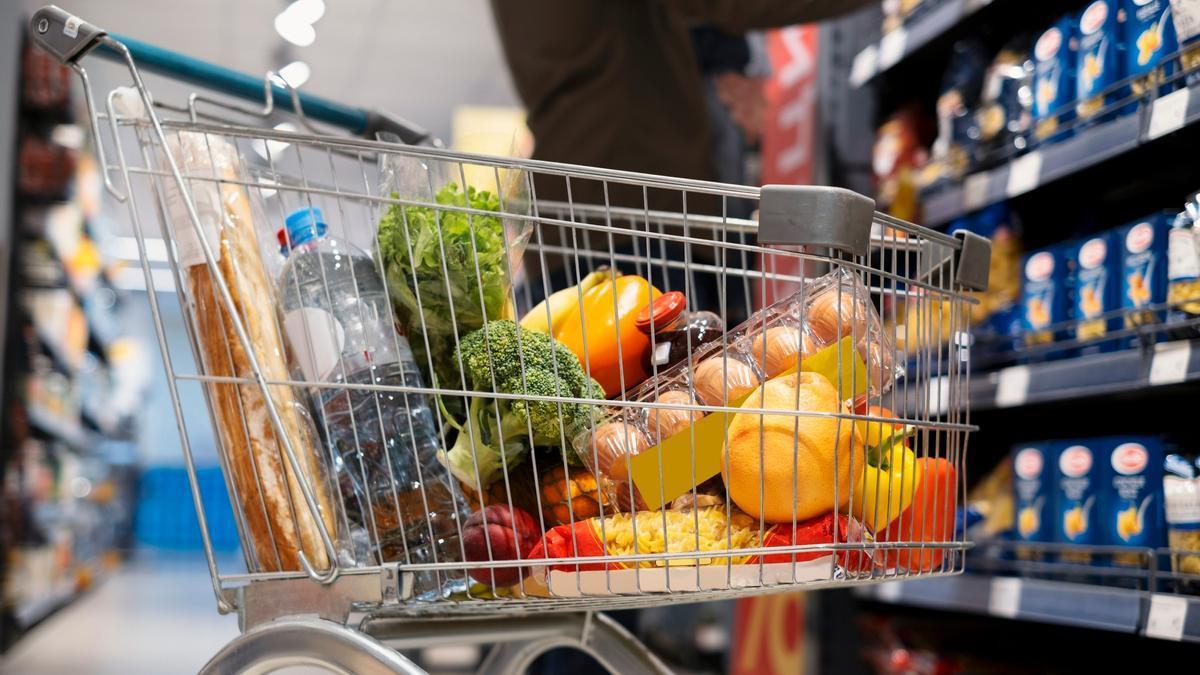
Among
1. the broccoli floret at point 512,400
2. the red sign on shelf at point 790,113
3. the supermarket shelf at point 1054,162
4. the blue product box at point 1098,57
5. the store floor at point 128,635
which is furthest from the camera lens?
the store floor at point 128,635

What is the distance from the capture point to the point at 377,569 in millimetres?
973

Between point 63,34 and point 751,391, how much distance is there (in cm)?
76

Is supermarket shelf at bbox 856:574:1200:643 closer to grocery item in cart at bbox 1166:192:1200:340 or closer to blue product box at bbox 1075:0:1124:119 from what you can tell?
grocery item in cart at bbox 1166:192:1200:340

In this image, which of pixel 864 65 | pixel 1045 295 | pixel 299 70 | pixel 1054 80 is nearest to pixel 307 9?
pixel 299 70

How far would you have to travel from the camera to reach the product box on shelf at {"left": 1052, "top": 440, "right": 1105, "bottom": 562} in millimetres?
1827

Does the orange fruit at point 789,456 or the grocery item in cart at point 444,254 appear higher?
the grocery item in cart at point 444,254

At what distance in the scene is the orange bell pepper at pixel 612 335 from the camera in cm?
114

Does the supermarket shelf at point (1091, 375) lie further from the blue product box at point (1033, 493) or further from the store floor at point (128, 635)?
the store floor at point (128, 635)

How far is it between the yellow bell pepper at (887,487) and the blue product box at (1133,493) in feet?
2.88

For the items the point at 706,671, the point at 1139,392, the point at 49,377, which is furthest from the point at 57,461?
the point at 1139,392

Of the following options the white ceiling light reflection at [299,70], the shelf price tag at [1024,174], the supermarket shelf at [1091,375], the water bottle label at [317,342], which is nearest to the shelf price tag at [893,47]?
the shelf price tag at [1024,174]

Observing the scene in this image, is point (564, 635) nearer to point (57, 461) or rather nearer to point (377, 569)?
point (377, 569)

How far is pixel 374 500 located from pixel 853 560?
48cm

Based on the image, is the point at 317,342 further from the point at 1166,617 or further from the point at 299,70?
the point at 299,70
